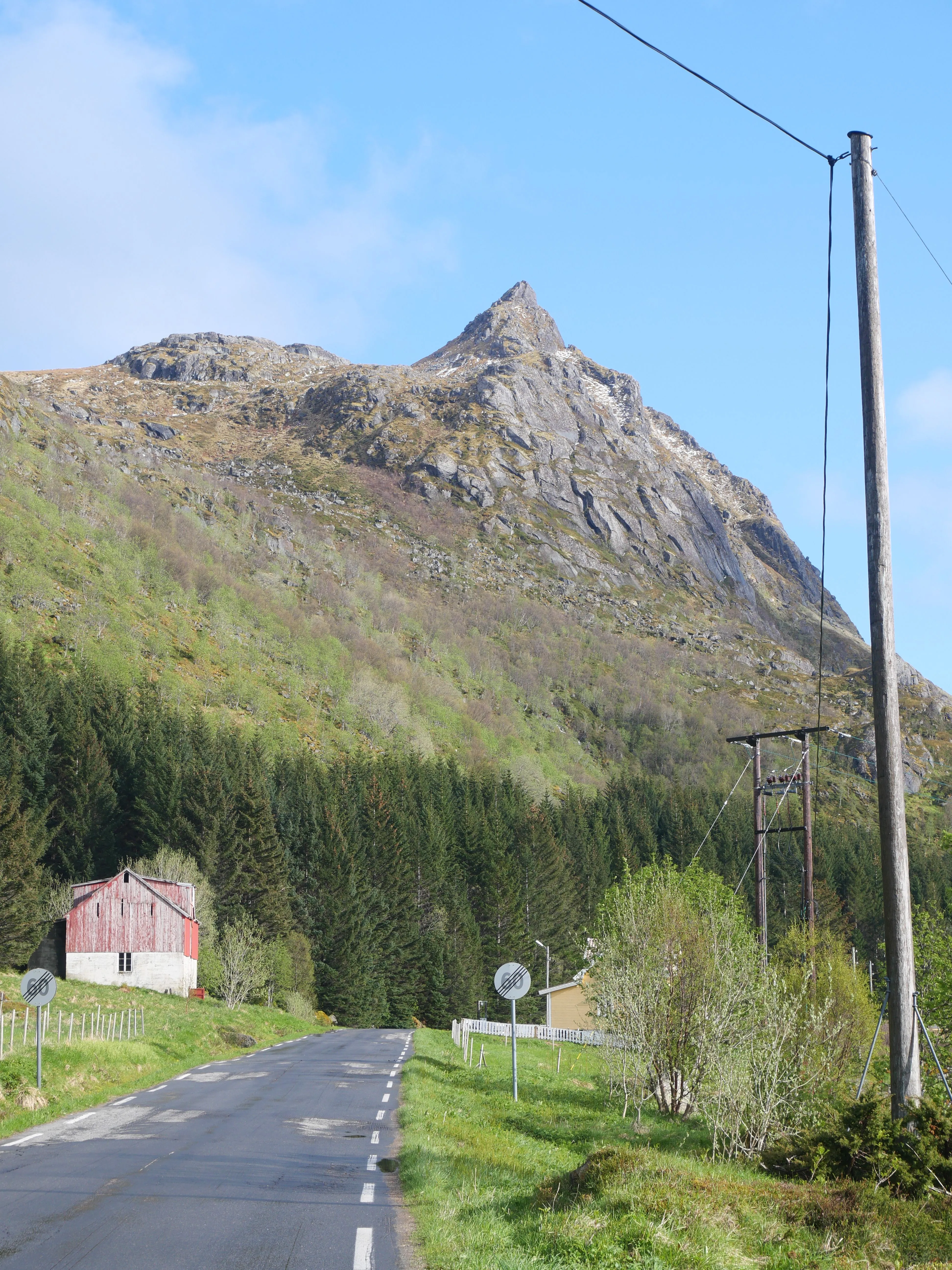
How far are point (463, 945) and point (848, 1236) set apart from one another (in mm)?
73510

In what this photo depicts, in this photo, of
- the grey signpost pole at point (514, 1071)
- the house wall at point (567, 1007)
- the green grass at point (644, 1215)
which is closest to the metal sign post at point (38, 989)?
the grey signpost pole at point (514, 1071)

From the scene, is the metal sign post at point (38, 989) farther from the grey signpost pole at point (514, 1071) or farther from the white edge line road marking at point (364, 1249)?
the white edge line road marking at point (364, 1249)

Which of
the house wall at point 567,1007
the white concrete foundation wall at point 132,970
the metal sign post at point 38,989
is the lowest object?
the house wall at point 567,1007

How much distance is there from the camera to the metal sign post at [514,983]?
898 inches

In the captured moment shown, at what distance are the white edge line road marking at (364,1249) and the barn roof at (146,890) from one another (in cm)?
5525

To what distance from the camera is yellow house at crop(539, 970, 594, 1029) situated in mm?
73062

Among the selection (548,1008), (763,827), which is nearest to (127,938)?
(548,1008)

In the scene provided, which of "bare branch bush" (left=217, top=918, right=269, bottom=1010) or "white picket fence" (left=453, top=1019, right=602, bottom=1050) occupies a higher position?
"bare branch bush" (left=217, top=918, right=269, bottom=1010)

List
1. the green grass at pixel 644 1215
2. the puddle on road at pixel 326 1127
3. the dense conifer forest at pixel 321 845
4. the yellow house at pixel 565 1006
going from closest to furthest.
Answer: the green grass at pixel 644 1215, the puddle on road at pixel 326 1127, the yellow house at pixel 565 1006, the dense conifer forest at pixel 321 845

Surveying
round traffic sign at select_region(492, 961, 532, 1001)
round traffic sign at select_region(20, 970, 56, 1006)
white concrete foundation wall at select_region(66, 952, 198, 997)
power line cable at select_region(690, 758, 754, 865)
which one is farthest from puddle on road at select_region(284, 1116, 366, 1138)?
white concrete foundation wall at select_region(66, 952, 198, 997)

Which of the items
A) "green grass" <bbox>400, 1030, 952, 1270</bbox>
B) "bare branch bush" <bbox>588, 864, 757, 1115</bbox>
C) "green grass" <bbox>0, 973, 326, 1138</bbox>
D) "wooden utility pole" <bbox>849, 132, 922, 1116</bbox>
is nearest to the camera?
"green grass" <bbox>400, 1030, 952, 1270</bbox>

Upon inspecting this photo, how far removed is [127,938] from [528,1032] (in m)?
24.4

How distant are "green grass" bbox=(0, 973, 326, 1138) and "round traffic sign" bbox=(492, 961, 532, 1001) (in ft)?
29.6

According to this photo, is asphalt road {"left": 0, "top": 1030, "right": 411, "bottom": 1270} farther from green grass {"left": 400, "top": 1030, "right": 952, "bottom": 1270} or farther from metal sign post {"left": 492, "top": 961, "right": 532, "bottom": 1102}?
metal sign post {"left": 492, "top": 961, "right": 532, "bottom": 1102}
